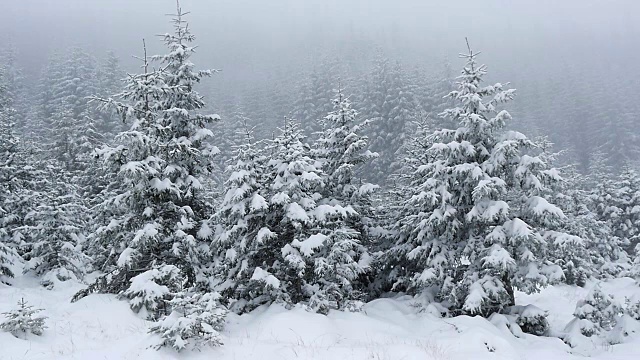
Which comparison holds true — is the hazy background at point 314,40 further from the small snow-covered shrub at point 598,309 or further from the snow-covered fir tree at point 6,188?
the small snow-covered shrub at point 598,309

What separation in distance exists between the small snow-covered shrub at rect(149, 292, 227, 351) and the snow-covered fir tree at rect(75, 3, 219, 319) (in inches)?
142

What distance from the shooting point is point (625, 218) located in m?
40.8

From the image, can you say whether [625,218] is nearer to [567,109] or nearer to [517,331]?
[517,331]

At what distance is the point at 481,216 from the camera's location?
1650cm

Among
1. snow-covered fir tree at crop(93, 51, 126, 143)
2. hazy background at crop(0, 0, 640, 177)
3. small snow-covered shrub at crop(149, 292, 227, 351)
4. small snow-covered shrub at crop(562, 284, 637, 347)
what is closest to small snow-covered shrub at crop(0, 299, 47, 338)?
small snow-covered shrub at crop(149, 292, 227, 351)

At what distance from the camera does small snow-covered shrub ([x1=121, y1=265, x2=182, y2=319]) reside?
12.9 m

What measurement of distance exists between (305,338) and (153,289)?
15.8 feet

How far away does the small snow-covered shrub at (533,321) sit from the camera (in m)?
16.0

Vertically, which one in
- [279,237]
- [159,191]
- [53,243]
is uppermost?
[159,191]

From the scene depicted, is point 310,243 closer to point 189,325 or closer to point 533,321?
point 189,325

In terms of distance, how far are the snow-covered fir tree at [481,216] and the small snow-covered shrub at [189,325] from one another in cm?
954

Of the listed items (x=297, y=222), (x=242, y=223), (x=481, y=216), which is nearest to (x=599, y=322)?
(x=481, y=216)

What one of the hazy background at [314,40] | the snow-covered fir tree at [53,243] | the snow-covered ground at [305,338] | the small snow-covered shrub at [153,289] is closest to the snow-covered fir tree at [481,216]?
the snow-covered ground at [305,338]

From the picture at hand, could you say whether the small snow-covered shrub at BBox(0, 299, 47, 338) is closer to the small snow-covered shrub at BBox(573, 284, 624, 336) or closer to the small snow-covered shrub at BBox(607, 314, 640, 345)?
the small snow-covered shrub at BBox(573, 284, 624, 336)
